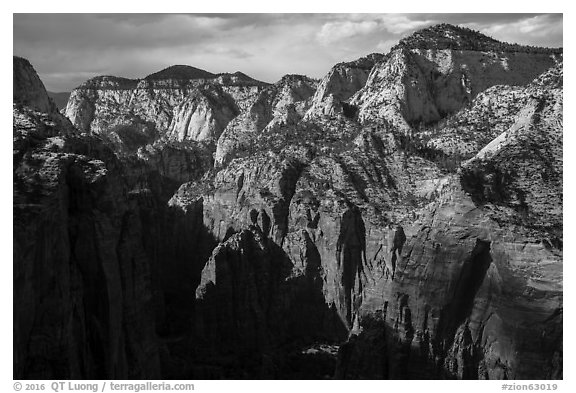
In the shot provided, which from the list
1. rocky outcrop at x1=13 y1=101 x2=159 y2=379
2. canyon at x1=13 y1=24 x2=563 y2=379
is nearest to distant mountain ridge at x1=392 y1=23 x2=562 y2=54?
canyon at x1=13 y1=24 x2=563 y2=379

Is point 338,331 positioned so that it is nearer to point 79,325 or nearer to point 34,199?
point 79,325

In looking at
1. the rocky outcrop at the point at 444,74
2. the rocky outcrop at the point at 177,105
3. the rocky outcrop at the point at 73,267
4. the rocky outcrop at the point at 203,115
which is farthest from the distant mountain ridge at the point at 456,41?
the rocky outcrop at the point at 73,267

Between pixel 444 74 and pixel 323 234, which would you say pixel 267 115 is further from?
pixel 323 234

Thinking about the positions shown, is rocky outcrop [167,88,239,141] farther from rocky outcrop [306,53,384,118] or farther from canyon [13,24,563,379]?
rocky outcrop [306,53,384,118]

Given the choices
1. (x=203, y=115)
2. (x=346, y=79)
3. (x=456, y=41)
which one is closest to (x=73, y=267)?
(x=456, y=41)

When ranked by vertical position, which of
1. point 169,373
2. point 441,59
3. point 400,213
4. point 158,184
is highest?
point 441,59

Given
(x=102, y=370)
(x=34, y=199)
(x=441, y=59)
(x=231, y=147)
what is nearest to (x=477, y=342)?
(x=102, y=370)

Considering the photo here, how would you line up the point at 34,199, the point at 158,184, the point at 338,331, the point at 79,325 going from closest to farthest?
the point at 34,199
the point at 79,325
the point at 338,331
the point at 158,184

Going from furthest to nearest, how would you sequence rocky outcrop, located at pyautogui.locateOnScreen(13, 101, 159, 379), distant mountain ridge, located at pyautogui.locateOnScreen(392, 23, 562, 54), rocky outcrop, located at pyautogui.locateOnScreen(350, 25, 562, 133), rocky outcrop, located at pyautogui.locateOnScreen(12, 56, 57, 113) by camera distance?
distant mountain ridge, located at pyautogui.locateOnScreen(392, 23, 562, 54), rocky outcrop, located at pyautogui.locateOnScreen(350, 25, 562, 133), rocky outcrop, located at pyautogui.locateOnScreen(12, 56, 57, 113), rocky outcrop, located at pyautogui.locateOnScreen(13, 101, 159, 379)
